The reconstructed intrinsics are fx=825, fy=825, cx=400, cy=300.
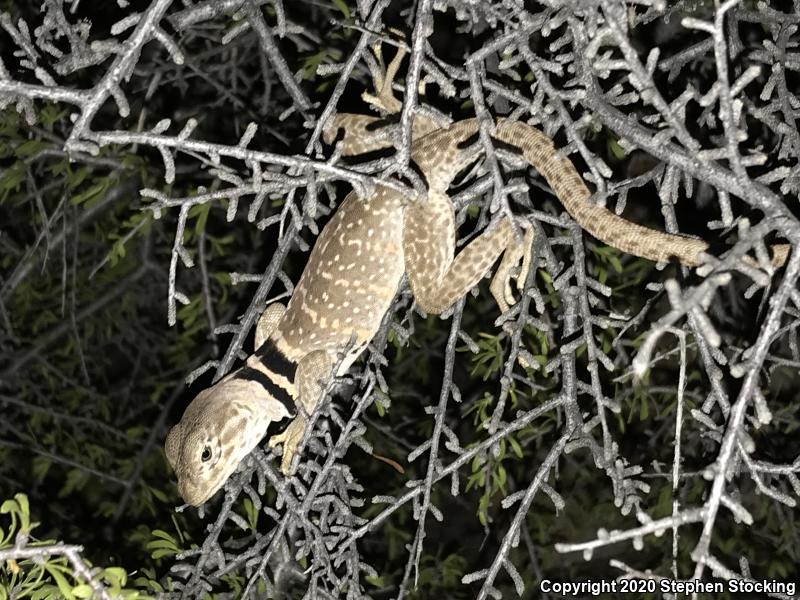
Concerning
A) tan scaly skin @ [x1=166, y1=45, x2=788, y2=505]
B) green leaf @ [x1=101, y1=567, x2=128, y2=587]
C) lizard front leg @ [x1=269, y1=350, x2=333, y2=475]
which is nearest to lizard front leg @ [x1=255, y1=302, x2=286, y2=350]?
tan scaly skin @ [x1=166, y1=45, x2=788, y2=505]

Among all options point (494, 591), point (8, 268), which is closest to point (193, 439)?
point (494, 591)

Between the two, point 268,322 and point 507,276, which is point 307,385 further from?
point 507,276

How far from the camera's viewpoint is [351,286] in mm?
2689

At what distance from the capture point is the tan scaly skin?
98.0 inches

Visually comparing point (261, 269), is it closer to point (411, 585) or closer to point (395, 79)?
point (395, 79)

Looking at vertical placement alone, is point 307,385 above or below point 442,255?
below

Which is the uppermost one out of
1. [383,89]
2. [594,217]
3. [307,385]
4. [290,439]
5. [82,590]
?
[383,89]

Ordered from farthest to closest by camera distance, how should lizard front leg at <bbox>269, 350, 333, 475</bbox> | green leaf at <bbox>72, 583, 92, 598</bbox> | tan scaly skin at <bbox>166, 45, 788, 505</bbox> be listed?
lizard front leg at <bbox>269, 350, 333, 475</bbox>, tan scaly skin at <bbox>166, 45, 788, 505</bbox>, green leaf at <bbox>72, 583, 92, 598</bbox>

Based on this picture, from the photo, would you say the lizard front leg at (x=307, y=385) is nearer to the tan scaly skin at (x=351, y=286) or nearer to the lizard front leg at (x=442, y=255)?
the tan scaly skin at (x=351, y=286)

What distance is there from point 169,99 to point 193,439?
7.04 ft

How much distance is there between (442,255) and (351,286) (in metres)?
0.33

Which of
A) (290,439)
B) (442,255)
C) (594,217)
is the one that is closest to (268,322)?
(290,439)

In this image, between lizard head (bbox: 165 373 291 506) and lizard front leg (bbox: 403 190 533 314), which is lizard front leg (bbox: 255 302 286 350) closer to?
lizard head (bbox: 165 373 291 506)

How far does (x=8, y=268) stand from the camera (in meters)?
4.65
